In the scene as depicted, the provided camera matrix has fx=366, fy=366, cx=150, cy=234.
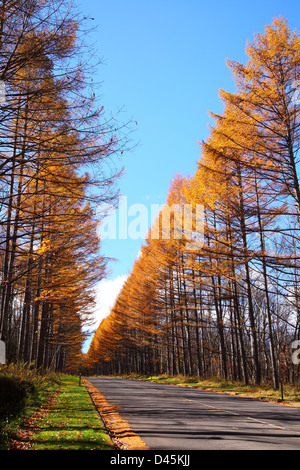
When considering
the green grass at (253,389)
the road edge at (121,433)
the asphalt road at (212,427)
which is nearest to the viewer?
the road edge at (121,433)

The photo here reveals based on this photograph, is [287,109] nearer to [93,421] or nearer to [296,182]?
[296,182]

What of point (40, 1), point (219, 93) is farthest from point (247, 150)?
point (40, 1)

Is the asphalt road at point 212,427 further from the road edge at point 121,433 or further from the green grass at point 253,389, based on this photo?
the green grass at point 253,389

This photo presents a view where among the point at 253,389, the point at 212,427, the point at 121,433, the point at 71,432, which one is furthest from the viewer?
the point at 253,389

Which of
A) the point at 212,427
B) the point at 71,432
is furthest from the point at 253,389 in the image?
the point at 71,432

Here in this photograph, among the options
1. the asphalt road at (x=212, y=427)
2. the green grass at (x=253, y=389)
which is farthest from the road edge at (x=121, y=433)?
the green grass at (x=253, y=389)

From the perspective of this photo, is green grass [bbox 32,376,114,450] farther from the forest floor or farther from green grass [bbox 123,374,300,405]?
green grass [bbox 123,374,300,405]

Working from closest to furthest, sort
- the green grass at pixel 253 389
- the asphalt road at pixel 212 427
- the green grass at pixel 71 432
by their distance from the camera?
the green grass at pixel 71 432, the asphalt road at pixel 212 427, the green grass at pixel 253 389

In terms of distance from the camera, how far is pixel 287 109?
33.7 ft

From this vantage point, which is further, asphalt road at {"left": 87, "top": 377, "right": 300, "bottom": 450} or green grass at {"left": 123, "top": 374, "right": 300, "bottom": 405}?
green grass at {"left": 123, "top": 374, "right": 300, "bottom": 405}

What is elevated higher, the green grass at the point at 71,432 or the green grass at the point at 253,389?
the green grass at the point at 71,432

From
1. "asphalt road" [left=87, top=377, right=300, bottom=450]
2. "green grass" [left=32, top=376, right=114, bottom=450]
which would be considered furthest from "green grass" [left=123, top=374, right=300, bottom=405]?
"green grass" [left=32, top=376, right=114, bottom=450]

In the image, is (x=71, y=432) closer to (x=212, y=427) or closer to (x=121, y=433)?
(x=121, y=433)

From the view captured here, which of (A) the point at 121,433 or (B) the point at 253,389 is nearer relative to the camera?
(A) the point at 121,433
